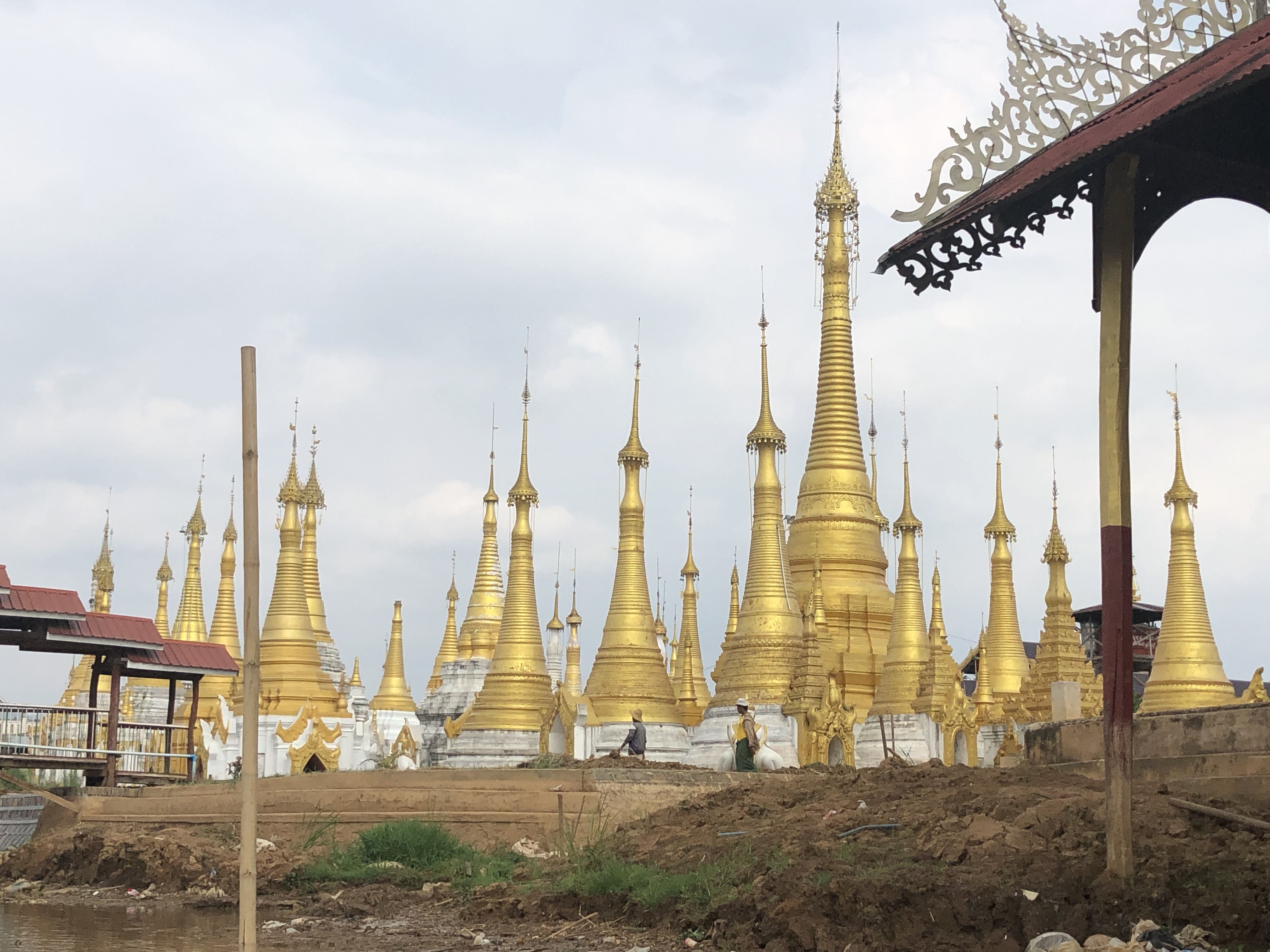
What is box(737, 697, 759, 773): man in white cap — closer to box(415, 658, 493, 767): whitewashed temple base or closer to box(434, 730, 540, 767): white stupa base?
box(434, 730, 540, 767): white stupa base

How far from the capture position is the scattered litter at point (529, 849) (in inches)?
710

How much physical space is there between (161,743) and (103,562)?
33.8 m

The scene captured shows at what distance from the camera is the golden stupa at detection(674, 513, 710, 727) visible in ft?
141

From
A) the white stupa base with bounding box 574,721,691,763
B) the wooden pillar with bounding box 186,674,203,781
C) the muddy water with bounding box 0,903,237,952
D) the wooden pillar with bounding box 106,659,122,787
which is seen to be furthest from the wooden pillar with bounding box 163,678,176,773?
the muddy water with bounding box 0,903,237,952

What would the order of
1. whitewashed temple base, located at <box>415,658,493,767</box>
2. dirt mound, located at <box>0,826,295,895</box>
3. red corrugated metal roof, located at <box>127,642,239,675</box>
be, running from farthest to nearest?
whitewashed temple base, located at <box>415,658,493,767</box>, red corrugated metal roof, located at <box>127,642,239,675</box>, dirt mound, located at <box>0,826,295,895</box>

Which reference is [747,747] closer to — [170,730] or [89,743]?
[170,730]

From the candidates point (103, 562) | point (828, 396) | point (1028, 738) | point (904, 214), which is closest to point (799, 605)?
point (828, 396)

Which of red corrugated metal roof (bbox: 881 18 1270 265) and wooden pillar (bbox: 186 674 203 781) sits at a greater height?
red corrugated metal roof (bbox: 881 18 1270 265)

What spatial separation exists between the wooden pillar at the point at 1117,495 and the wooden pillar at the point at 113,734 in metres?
18.0

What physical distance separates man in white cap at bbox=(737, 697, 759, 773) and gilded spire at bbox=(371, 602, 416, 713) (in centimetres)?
3115

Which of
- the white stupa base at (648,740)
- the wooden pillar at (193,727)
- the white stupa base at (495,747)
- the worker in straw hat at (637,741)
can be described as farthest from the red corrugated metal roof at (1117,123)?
the white stupa base at (495,747)

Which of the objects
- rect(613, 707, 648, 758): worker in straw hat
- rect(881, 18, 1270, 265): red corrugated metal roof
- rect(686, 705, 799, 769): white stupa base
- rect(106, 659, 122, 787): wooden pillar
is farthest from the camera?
rect(686, 705, 799, 769): white stupa base

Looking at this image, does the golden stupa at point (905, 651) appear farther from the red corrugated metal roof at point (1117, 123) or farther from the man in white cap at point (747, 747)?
the red corrugated metal roof at point (1117, 123)

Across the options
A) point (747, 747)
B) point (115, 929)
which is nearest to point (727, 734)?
point (747, 747)
